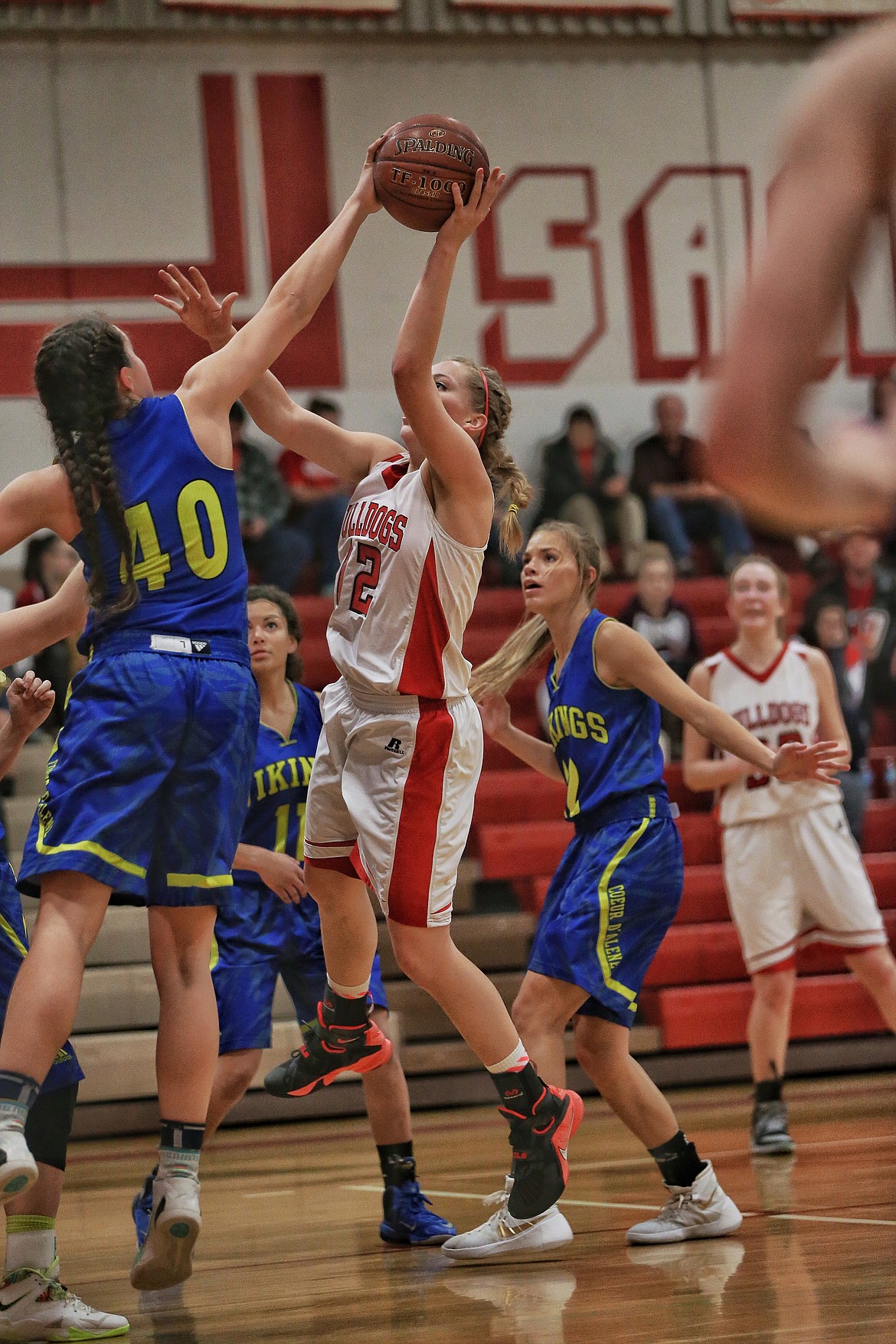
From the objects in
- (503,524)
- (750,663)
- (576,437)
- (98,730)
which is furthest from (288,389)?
(98,730)

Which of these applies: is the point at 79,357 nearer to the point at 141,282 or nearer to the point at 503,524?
the point at 503,524

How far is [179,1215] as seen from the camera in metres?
3.06

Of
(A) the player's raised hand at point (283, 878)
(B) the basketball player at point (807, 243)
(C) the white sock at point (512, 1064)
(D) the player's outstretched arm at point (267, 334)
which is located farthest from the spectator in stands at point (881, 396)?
(B) the basketball player at point (807, 243)

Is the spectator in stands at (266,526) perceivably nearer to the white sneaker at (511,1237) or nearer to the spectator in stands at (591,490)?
the spectator in stands at (591,490)

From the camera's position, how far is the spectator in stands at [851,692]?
841 centimetres

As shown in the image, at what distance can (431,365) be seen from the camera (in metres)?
3.49

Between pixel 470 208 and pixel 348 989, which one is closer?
pixel 470 208

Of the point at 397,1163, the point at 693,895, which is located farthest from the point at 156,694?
the point at 693,895

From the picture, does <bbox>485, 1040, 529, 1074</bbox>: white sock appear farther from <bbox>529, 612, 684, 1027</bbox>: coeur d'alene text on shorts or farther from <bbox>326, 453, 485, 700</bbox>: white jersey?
<bbox>326, 453, 485, 700</bbox>: white jersey

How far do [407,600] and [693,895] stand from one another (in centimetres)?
504

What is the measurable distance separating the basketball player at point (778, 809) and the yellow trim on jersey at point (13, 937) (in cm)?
332

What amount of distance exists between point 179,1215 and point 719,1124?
365 centimetres

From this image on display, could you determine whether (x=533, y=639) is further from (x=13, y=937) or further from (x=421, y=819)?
(x=13, y=937)

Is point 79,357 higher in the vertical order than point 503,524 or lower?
higher
